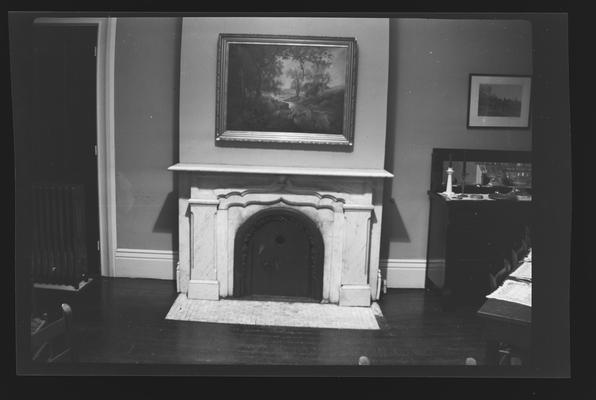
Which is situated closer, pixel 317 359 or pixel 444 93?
pixel 317 359

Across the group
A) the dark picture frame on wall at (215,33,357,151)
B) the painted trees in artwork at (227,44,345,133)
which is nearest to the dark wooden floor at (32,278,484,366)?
the dark picture frame on wall at (215,33,357,151)

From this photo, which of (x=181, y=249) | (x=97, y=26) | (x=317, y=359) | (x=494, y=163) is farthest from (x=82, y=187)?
(x=494, y=163)

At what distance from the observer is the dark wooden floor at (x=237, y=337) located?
285 cm

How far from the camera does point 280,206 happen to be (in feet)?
11.0

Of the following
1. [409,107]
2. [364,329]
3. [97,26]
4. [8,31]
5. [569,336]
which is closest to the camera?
[8,31]

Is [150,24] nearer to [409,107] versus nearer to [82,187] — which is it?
[82,187]

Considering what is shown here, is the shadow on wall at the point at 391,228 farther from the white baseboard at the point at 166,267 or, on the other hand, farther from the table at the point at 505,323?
the table at the point at 505,323

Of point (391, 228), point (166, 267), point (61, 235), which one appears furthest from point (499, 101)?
point (61, 235)

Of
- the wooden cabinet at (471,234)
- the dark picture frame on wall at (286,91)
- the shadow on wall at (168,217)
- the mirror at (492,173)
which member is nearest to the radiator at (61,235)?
the shadow on wall at (168,217)

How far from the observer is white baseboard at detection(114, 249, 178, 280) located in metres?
3.31

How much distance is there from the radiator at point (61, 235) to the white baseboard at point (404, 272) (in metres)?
2.10

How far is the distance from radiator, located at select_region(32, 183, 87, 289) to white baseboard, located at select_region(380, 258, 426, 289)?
2.10 m

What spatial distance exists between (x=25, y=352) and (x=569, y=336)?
2.97 meters

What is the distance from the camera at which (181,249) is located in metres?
3.37
